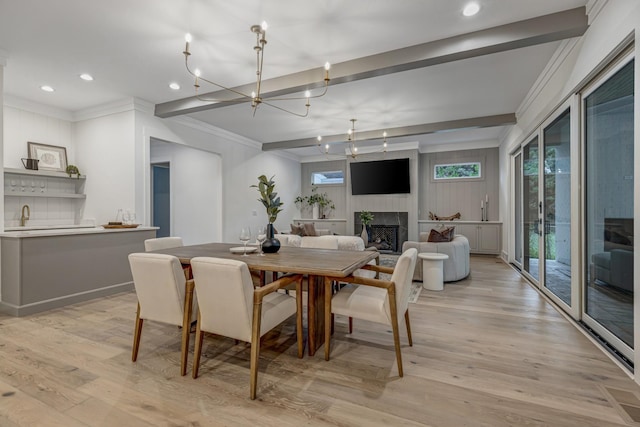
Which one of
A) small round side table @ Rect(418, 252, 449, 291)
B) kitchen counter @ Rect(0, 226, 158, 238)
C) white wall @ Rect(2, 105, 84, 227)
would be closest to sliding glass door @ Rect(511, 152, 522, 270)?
small round side table @ Rect(418, 252, 449, 291)

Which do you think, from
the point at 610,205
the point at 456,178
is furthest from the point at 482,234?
the point at 610,205

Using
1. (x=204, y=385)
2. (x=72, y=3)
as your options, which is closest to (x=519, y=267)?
(x=204, y=385)

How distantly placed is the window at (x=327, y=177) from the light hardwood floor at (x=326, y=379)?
21.5 ft

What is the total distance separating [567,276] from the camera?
3.37 meters

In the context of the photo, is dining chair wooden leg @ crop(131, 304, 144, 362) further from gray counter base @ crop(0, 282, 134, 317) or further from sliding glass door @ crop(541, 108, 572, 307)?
sliding glass door @ crop(541, 108, 572, 307)

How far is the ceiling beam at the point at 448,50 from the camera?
8.32 feet

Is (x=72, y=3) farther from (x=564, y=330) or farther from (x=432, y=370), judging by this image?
(x=564, y=330)

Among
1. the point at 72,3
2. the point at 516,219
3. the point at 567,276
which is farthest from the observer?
the point at 516,219

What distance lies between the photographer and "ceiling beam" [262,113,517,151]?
5280 mm

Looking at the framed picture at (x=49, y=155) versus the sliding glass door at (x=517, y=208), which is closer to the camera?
the framed picture at (x=49, y=155)

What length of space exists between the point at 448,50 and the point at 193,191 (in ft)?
18.2

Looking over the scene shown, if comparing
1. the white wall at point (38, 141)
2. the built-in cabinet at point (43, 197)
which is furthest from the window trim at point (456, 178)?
the white wall at point (38, 141)

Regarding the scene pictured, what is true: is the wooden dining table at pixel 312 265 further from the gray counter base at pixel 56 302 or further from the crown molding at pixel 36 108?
the crown molding at pixel 36 108

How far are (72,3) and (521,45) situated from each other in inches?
153
